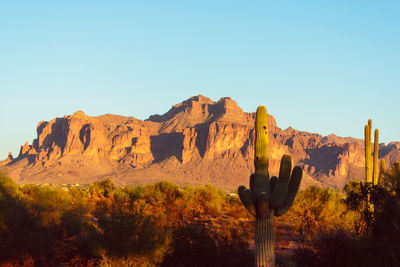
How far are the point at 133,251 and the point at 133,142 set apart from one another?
465 feet

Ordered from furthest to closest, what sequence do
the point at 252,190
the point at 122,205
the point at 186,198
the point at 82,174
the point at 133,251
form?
the point at 82,174 < the point at 186,198 < the point at 252,190 < the point at 122,205 < the point at 133,251

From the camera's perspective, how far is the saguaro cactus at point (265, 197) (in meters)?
10.4

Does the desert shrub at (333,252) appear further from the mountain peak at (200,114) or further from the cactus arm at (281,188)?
the mountain peak at (200,114)

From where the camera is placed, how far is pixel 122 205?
10.8m

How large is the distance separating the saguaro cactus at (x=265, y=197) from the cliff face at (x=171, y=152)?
9866 cm

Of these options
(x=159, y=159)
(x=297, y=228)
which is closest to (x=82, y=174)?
(x=159, y=159)

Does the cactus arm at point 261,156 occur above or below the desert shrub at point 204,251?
above

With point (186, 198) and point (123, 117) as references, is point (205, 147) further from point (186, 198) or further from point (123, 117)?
point (186, 198)

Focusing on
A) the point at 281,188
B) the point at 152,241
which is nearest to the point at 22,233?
the point at 152,241

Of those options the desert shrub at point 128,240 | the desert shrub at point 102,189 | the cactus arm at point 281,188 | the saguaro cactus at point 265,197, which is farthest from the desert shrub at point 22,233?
the desert shrub at point 102,189

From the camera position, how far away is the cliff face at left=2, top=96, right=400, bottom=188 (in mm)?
122250

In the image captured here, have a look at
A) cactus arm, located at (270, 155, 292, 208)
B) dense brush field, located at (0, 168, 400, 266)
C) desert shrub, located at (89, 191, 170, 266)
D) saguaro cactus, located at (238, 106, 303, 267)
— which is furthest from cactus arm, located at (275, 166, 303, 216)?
desert shrub, located at (89, 191, 170, 266)

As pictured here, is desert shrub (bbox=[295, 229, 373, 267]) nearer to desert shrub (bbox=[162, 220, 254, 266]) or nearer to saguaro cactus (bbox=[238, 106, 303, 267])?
saguaro cactus (bbox=[238, 106, 303, 267])

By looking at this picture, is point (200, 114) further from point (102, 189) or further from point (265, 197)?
point (265, 197)
